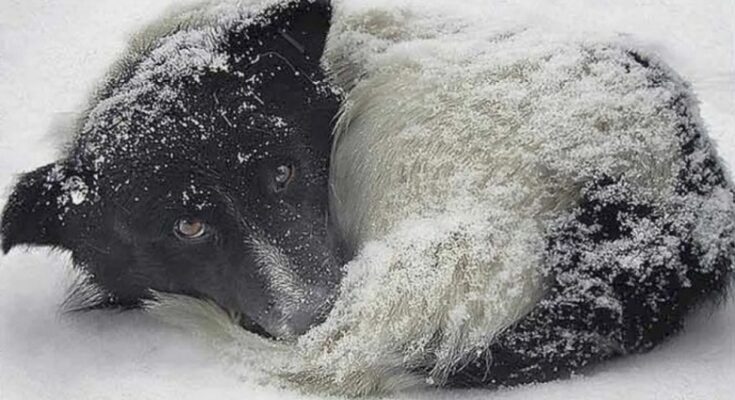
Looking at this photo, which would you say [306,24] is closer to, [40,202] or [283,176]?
[283,176]

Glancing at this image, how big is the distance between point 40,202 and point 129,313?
1.36ft

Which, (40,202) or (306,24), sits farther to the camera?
(306,24)

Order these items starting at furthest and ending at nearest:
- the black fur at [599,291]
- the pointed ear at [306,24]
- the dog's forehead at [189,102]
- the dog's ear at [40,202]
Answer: the pointed ear at [306,24], the dog's ear at [40,202], the dog's forehead at [189,102], the black fur at [599,291]

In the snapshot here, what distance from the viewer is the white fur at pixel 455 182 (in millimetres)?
3055

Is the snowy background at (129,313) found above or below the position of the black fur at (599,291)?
below

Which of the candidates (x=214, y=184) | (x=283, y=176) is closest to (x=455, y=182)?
(x=283, y=176)

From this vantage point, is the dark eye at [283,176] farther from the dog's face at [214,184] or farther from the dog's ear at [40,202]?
the dog's ear at [40,202]

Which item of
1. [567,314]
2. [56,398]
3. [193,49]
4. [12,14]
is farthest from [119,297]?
[12,14]

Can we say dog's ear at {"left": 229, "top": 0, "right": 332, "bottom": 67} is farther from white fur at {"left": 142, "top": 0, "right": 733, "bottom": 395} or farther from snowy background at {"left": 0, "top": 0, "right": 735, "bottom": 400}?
snowy background at {"left": 0, "top": 0, "right": 735, "bottom": 400}

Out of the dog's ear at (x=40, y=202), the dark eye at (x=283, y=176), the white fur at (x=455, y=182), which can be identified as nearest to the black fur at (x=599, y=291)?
the white fur at (x=455, y=182)

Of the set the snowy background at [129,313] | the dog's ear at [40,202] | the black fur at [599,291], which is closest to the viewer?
the black fur at [599,291]

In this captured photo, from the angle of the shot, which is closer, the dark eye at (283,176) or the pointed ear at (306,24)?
the dark eye at (283,176)

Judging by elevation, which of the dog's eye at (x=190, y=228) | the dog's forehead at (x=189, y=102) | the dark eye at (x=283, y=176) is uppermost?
the dog's forehead at (x=189, y=102)

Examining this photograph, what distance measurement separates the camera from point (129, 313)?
362 centimetres
